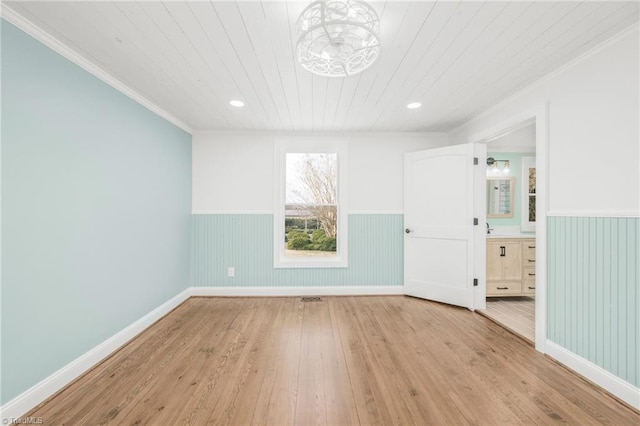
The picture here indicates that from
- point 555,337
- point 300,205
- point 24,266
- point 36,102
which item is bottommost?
point 555,337

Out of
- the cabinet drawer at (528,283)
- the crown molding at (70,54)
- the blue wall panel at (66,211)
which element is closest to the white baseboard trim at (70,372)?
the blue wall panel at (66,211)

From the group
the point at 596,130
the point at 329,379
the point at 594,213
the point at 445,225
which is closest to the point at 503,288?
the point at 445,225

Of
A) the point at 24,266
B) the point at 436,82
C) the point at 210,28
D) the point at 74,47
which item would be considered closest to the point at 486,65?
the point at 436,82

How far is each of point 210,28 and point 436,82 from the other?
6.12ft

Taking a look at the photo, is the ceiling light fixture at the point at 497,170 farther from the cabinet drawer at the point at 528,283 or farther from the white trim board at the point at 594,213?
the white trim board at the point at 594,213

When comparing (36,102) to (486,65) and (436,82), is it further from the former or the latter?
(486,65)

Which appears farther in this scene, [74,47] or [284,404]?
[74,47]

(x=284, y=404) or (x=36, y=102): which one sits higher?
(x=36, y=102)

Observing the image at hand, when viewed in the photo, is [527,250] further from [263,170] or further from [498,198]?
[263,170]

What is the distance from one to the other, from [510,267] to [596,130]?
2389 millimetres

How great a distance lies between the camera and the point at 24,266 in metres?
1.63

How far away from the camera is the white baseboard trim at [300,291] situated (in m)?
3.86

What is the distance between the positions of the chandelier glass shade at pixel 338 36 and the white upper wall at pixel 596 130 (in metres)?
1.66

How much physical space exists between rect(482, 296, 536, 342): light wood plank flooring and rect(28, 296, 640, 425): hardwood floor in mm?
244
